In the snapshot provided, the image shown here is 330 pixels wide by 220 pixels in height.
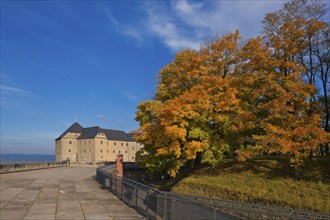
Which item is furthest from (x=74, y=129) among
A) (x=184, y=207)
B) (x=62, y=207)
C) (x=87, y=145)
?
(x=184, y=207)

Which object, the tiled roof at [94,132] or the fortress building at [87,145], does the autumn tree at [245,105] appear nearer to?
the fortress building at [87,145]

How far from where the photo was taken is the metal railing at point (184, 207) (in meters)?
8.46

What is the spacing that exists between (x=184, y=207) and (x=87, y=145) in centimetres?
12254

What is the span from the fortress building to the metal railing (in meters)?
109

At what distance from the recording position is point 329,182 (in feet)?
67.4

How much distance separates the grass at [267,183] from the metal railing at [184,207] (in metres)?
5.73

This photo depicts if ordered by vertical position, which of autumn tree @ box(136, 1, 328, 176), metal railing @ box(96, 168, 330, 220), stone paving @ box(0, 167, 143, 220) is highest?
Answer: autumn tree @ box(136, 1, 328, 176)

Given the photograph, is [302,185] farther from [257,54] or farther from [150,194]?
[150,194]

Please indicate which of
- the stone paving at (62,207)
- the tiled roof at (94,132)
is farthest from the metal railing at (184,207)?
the tiled roof at (94,132)

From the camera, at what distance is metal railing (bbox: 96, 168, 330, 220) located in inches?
333

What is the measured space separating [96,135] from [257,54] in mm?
108322

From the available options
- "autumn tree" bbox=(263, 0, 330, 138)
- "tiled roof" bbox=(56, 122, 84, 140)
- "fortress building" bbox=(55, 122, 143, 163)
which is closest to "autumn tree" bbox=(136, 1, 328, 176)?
"autumn tree" bbox=(263, 0, 330, 138)

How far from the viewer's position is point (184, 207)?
1023 centimetres

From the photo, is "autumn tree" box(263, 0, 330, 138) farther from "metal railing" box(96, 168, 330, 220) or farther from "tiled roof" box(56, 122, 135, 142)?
"tiled roof" box(56, 122, 135, 142)
